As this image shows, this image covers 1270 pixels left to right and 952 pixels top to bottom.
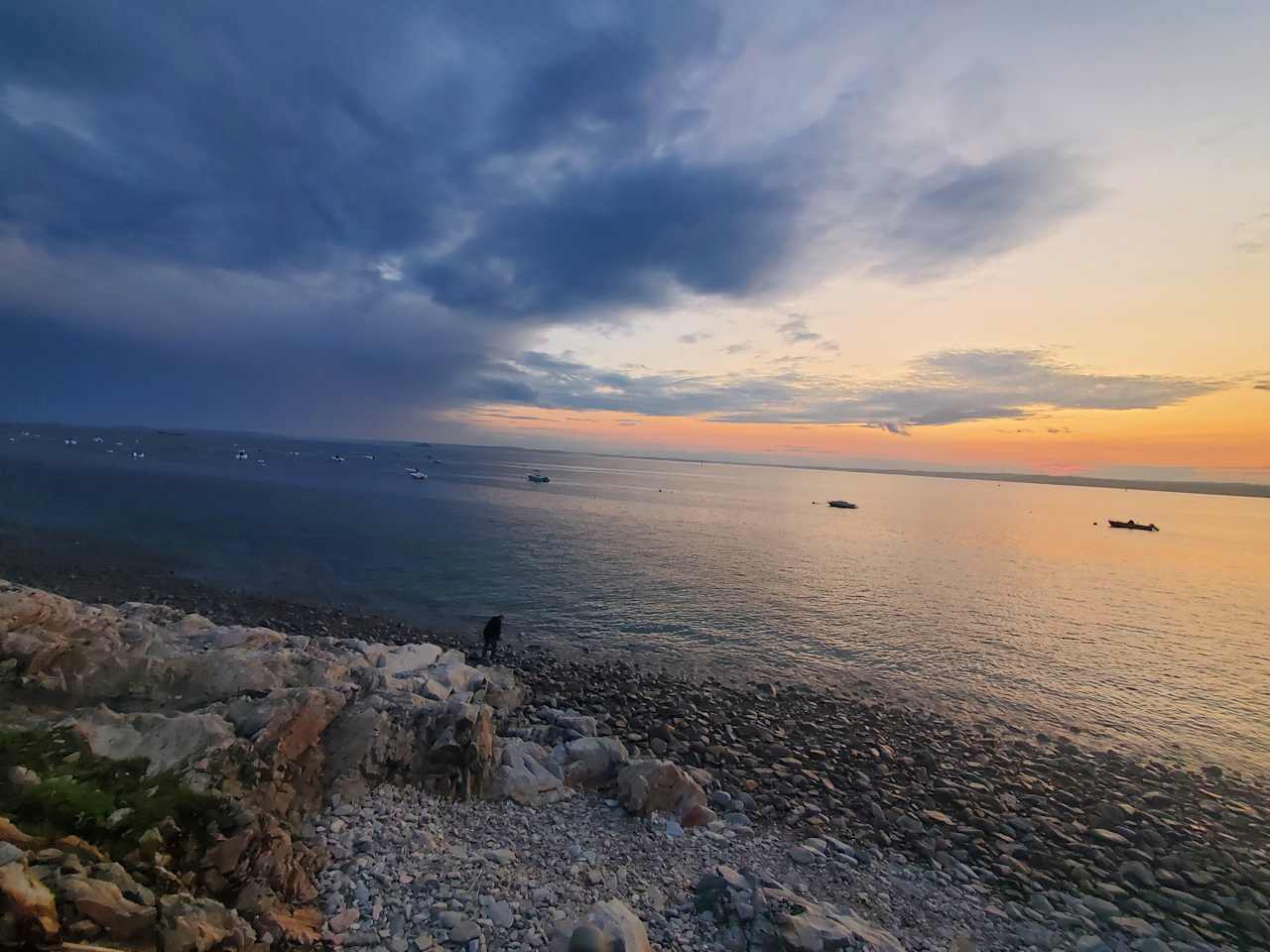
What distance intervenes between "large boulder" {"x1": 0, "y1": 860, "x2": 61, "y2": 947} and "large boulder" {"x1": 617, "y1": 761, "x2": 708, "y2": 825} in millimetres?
9139

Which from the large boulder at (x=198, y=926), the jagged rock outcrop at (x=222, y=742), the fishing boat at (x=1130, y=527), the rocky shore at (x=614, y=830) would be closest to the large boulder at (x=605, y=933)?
the rocky shore at (x=614, y=830)

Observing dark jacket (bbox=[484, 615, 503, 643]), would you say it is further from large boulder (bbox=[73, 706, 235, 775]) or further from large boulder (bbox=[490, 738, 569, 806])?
large boulder (bbox=[73, 706, 235, 775])

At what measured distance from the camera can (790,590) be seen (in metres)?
43.6

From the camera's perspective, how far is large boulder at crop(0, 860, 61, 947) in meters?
5.07

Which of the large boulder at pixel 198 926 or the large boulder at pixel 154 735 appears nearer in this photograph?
the large boulder at pixel 198 926

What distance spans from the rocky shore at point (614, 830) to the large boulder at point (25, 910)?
0.06 meters

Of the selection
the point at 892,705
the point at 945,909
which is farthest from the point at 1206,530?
the point at 945,909

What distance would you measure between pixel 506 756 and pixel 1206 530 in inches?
6488

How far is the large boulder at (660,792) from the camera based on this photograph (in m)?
12.2

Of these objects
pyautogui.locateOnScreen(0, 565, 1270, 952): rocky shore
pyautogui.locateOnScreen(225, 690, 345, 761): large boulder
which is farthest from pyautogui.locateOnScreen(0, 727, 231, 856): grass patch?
pyautogui.locateOnScreen(225, 690, 345, 761): large boulder

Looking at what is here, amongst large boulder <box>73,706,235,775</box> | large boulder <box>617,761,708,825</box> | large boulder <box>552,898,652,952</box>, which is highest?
large boulder <box>73,706,235,775</box>

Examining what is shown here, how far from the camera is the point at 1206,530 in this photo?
393ft

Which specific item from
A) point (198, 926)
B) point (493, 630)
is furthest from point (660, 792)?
point (493, 630)

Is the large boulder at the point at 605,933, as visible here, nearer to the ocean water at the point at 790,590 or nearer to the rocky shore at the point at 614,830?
the rocky shore at the point at 614,830
